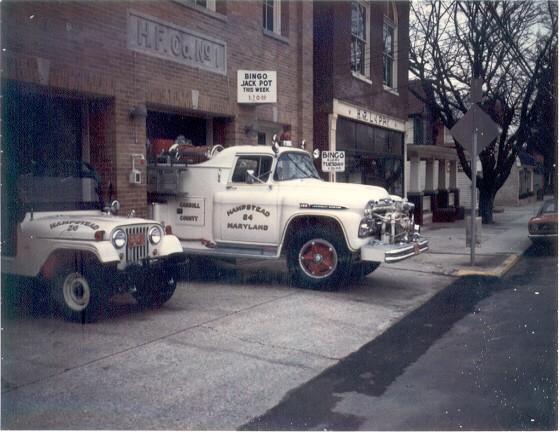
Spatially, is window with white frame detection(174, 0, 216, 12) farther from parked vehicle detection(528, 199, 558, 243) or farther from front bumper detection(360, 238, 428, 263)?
parked vehicle detection(528, 199, 558, 243)

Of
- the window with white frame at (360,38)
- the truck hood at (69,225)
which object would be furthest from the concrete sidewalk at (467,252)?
the truck hood at (69,225)

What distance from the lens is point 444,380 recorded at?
19.4 ft

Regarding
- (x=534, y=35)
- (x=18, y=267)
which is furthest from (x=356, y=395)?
(x=534, y=35)

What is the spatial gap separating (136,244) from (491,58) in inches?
736

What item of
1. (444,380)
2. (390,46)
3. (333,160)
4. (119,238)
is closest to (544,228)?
(333,160)

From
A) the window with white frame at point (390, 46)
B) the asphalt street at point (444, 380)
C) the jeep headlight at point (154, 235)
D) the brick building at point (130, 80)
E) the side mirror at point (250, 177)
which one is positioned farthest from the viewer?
the window with white frame at point (390, 46)

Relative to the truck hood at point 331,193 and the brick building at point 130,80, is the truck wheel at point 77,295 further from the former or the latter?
the truck hood at point 331,193

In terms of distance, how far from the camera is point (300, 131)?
16234 mm

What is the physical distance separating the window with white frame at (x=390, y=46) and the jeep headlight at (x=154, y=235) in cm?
1485

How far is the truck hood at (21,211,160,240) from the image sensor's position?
7.36 metres

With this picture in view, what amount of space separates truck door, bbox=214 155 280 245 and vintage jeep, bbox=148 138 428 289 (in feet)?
0.05

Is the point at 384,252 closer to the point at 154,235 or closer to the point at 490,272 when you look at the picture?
the point at 154,235

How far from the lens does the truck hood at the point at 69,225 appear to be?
736 cm

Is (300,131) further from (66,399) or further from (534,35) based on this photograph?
(66,399)
